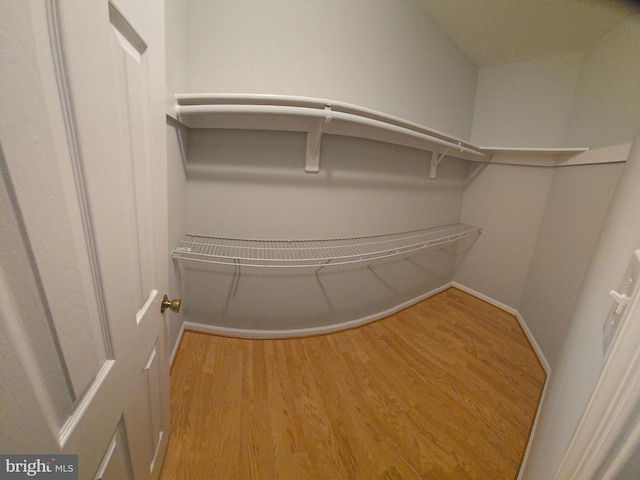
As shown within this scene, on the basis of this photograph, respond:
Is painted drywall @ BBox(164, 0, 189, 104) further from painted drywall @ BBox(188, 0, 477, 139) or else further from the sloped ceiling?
the sloped ceiling

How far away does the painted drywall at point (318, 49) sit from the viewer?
1150mm

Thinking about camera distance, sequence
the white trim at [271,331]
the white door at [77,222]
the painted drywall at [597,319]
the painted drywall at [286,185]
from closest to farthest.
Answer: the white door at [77,222]
the painted drywall at [597,319]
the painted drywall at [286,185]
the white trim at [271,331]

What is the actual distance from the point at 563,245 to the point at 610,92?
101 cm

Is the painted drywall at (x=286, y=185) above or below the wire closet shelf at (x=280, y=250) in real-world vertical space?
above

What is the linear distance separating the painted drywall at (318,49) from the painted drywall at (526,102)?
33.6 inches

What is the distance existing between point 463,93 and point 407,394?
256 centimetres

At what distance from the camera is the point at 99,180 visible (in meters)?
0.36

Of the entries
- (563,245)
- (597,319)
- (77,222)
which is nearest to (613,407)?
(597,319)

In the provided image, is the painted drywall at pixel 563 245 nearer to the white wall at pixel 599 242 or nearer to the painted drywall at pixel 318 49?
the white wall at pixel 599 242

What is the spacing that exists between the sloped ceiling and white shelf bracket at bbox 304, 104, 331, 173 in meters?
1.27

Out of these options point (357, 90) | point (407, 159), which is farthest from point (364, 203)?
point (357, 90)

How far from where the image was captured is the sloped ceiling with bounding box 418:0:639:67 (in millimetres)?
1339

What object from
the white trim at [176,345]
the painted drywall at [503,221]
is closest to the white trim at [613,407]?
the white trim at [176,345]

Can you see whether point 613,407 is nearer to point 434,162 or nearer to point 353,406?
point 353,406
